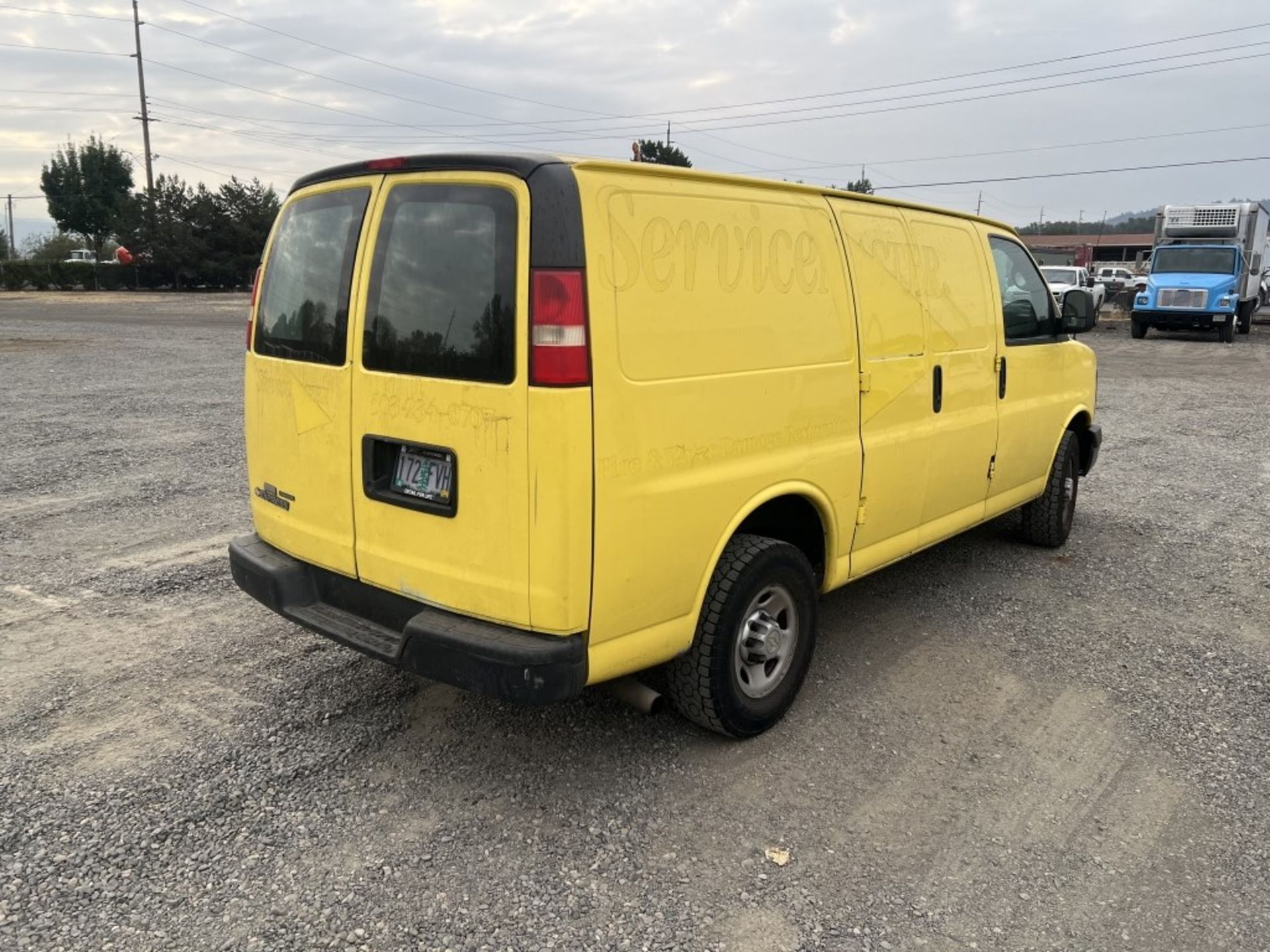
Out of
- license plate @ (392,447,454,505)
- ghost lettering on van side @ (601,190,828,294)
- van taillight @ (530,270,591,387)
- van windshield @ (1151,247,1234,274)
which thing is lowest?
license plate @ (392,447,454,505)

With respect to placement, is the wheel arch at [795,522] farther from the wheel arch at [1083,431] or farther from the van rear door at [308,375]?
the wheel arch at [1083,431]

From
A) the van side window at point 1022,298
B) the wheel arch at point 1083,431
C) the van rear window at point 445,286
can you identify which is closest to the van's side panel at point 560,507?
the van rear window at point 445,286

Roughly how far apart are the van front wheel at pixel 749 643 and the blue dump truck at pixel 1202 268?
2427 cm

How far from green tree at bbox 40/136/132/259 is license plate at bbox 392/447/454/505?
215ft

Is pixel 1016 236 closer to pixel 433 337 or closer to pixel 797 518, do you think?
pixel 797 518

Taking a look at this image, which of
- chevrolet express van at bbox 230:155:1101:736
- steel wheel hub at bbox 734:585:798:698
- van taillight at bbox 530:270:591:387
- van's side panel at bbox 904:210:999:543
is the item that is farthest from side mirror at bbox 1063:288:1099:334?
van taillight at bbox 530:270:591:387

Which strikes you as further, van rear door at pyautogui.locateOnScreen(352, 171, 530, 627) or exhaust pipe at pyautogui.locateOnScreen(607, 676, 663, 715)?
exhaust pipe at pyautogui.locateOnScreen(607, 676, 663, 715)

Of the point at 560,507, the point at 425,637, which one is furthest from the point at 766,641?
the point at 425,637

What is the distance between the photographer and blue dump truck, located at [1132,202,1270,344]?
23250 mm

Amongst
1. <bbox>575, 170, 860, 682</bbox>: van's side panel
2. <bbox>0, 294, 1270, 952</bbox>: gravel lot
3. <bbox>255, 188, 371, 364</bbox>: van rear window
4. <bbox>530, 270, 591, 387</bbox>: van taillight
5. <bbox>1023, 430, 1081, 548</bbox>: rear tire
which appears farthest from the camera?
<bbox>1023, 430, 1081, 548</bbox>: rear tire

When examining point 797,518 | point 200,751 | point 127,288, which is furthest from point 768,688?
point 127,288

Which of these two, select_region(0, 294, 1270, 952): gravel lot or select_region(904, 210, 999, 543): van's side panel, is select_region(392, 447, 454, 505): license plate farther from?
select_region(904, 210, 999, 543): van's side panel

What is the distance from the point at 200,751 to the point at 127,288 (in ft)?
173

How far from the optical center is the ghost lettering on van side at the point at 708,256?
9.50 feet
